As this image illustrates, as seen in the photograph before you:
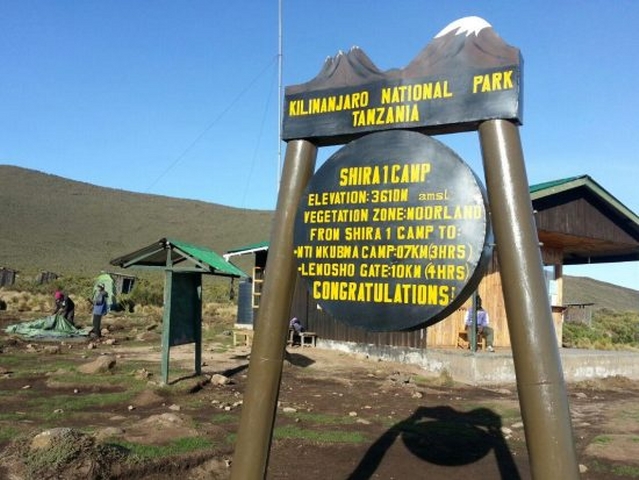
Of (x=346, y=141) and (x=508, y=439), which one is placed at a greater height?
(x=346, y=141)

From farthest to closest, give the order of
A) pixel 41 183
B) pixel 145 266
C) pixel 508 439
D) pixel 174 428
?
1. pixel 41 183
2. pixel 145 266
3. pixel 508 439
4. pixel 174 428

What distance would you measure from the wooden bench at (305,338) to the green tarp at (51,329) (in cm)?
658

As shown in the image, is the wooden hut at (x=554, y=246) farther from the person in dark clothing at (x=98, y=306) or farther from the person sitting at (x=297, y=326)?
the person in dark clothing at (x=98, y=306)

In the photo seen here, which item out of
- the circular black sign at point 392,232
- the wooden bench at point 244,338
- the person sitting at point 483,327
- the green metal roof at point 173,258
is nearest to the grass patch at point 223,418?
the green metal roof at point 173,258

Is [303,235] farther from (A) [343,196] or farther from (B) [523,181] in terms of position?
(B) [523,181]

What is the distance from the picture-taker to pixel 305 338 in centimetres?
1870

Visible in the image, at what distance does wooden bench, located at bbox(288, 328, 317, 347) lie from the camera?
18.3 meters

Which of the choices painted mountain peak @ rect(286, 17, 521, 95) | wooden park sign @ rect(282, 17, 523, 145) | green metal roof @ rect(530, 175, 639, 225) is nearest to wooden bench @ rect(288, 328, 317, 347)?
green metal roof @ rect(530, 175, 639, 225)

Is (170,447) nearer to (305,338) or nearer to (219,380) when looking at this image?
(219,380)

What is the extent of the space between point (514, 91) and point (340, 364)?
41.8 feet

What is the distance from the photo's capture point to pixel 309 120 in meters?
4.20

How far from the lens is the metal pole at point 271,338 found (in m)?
3.92

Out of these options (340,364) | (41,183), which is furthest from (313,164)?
(41,183)

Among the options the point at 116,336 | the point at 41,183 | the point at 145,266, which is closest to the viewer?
the point at 145,266
